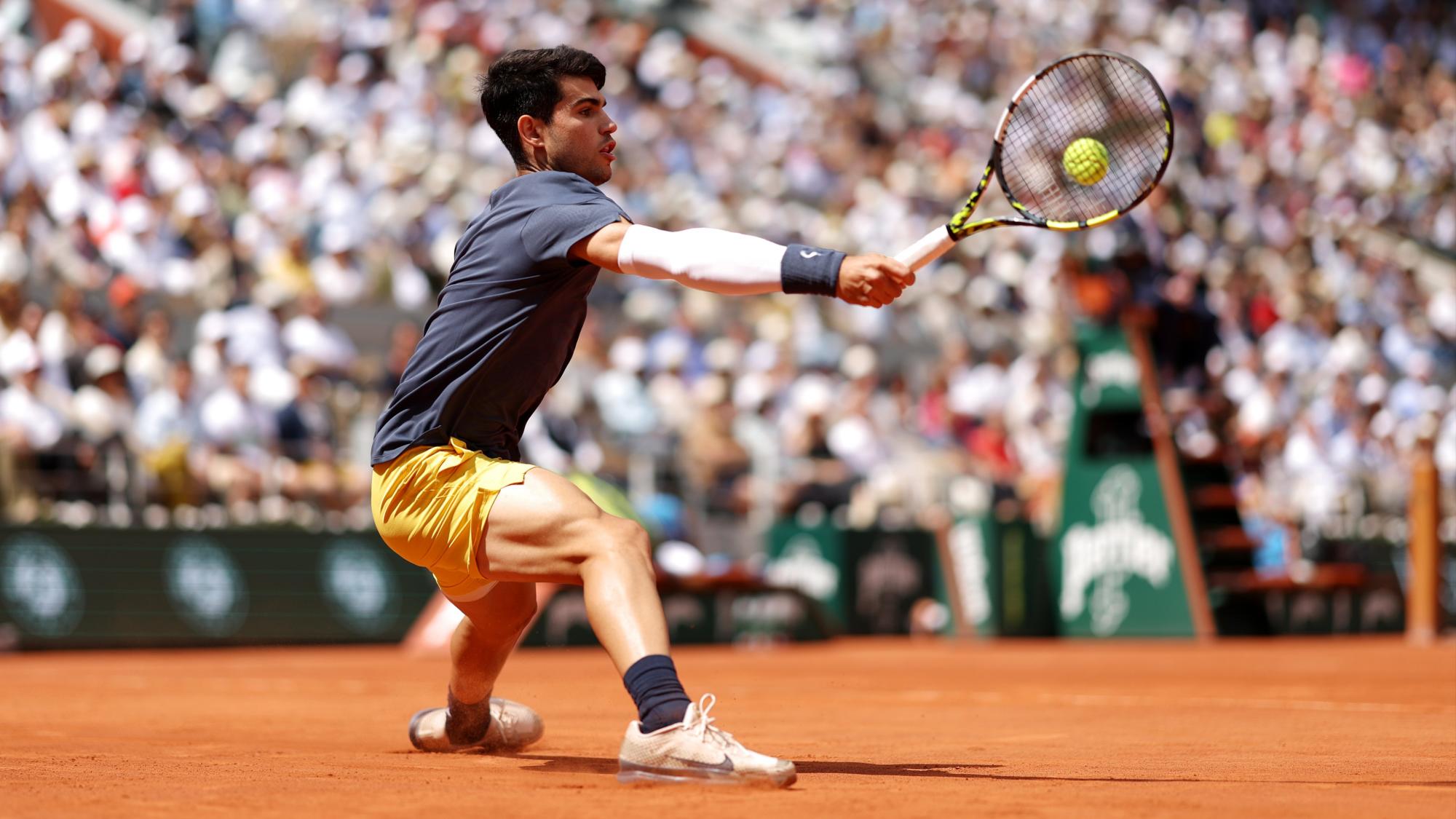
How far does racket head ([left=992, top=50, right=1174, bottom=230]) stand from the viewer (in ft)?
18.0

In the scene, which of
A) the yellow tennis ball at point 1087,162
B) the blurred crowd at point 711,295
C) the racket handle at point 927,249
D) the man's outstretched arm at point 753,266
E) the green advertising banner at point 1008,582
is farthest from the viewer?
the green advertising banner at point 1008,582

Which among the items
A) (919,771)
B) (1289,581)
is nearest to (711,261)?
(919,771)

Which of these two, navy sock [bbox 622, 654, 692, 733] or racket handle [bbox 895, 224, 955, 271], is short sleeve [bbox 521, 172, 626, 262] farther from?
navy sock [bbox 622, 654, 692, 733]

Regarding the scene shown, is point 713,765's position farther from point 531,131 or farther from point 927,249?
point 531,131

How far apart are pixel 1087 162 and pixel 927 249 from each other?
1.00 meters

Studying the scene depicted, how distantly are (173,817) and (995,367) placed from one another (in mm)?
16001

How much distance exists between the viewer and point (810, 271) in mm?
4598

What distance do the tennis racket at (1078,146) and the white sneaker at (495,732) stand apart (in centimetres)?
204

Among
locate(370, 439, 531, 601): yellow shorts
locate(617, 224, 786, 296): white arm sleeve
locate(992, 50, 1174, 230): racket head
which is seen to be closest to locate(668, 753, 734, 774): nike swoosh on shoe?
locate(370, 439, 531, 601): yellow shorts

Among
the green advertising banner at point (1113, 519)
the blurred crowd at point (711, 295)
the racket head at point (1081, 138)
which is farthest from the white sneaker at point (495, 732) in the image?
the green advertising banner at point (1113, 519)

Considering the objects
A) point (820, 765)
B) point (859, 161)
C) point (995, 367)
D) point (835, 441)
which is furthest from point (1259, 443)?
point (820, 765)

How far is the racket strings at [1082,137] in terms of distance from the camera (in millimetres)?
5570

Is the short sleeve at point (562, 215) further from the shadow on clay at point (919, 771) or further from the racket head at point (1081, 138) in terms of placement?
the shadow on clay at point (919, 771)

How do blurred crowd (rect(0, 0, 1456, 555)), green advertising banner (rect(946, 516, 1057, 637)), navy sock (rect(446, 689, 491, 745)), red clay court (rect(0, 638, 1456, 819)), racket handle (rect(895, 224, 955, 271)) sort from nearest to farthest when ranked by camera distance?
1. red clay court (rect(0, 638, 1456, 819))
2. racket handle (rect(895, 224, 955, 271))
3. navy sock (rect(446, 689, 491, 745))
4. blurred crowd (rect(0, 0, 1456, 555))
5. green advertising banner (rect(946, 516, 1057, 637))
